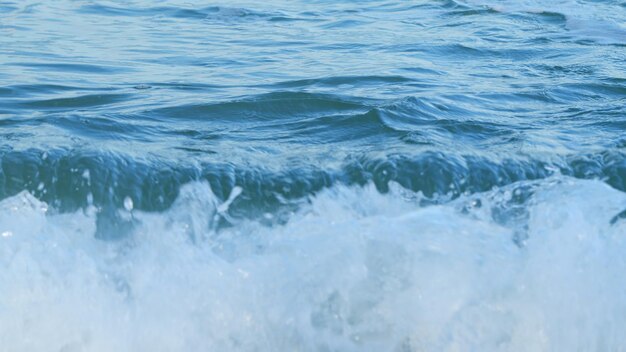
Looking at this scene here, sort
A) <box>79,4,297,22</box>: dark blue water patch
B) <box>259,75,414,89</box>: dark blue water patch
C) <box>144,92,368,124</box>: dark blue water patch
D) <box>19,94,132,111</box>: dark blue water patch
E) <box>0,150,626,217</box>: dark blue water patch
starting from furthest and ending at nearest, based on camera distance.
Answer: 1. <box>79,4,297,22</box>: dark blue water patch
2. <box>259,75,414,89</box>: dark blue water patch
3. <box>19,94,132,111</box>: dark blue water patch
4. <box>144,92,368,124</box>: dark blue water patch
5. <box>0,150,626,217</box>: dark blue water patch

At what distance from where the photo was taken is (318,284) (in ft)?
13.7

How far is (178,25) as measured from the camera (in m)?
9.63

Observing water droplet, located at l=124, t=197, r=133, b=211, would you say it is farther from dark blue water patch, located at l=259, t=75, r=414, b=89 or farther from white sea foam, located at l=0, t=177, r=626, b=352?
dark blue water patch, located at l=259, t=75, r=414, b=89

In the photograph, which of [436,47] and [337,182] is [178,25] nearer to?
[436,47]

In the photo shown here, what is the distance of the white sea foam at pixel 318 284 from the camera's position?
13.3 ft

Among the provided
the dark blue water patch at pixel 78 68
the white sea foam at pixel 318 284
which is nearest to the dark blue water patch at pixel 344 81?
the dark blue water patch at pixel 78 68

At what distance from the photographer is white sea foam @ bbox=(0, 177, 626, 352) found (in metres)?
4.06

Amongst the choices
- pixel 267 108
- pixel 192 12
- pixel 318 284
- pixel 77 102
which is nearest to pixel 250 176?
pixel 318 284

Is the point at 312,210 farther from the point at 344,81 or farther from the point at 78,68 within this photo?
the point at 78,68

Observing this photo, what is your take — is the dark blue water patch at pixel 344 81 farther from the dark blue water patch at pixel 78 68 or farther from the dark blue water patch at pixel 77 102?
the dark blue water patch at pixel 78 68

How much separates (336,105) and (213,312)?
2.65 m

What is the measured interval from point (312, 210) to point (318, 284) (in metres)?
0.45

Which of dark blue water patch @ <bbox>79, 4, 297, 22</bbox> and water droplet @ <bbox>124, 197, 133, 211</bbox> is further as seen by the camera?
dark blue water patch @ <bbox>79, 4, 297, 22</bbox>

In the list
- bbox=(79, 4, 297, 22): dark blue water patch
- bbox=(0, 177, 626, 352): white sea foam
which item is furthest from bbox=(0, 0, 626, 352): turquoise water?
bbox=(79, 4, 297, 22): dark blue water patch
